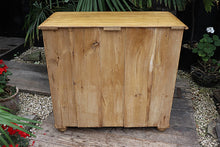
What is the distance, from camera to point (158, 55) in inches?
62.6

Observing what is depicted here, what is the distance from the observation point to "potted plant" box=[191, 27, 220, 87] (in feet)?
8.14

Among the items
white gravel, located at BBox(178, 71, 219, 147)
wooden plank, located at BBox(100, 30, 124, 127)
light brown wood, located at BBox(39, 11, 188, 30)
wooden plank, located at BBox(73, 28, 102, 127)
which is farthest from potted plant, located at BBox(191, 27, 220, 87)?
wooden plank, located at BBox(73, 28, 102, 127)

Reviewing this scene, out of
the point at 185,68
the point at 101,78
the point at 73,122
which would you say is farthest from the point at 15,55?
the point at 185,68

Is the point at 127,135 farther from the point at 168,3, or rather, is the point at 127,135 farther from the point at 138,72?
the point at 168,3

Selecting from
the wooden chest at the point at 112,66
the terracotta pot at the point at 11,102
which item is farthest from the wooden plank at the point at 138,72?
the terracotta pot at the point at 11,102

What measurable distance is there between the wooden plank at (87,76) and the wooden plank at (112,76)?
0.13 feet

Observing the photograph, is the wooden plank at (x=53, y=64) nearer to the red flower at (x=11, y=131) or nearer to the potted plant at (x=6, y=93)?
the red flower at (x=11, y=131)

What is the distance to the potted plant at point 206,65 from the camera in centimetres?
248

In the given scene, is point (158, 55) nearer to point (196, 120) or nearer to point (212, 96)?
point (196, 120)

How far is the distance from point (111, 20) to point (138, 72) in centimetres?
44

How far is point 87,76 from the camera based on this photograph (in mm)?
1673

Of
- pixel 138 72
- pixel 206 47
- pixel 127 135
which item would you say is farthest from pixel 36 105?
pixel 206 47

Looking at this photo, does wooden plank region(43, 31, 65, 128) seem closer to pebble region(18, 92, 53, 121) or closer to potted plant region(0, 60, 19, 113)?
pebble region(18, 92, 53, 121)

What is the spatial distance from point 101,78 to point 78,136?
583 mm
